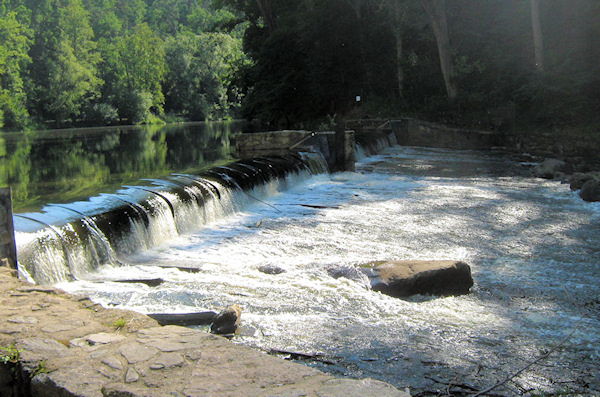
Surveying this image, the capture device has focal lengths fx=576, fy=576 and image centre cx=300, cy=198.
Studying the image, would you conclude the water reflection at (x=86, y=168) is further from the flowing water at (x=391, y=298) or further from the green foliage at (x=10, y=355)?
the green foliage at (x=10, y=355)

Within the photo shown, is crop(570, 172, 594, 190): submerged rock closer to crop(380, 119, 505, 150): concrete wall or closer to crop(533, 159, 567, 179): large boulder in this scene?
crop(533, 159, 567, 179): large boulder

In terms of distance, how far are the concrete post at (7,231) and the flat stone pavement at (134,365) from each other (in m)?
1.77

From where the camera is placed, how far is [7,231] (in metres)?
6.02

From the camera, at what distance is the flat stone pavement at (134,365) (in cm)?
334

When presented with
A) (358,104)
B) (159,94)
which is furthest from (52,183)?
(159,94)

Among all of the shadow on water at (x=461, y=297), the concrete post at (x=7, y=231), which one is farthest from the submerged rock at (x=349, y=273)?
the concrete post at (x=7, y=231)

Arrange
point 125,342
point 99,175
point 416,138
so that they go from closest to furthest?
point 125,342, point 99,175, point 416,138

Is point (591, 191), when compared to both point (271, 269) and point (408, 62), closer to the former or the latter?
point (271, 269)

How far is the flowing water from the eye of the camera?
16.2 feet

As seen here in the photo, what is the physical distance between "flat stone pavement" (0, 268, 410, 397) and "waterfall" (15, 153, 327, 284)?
2497 millimetres

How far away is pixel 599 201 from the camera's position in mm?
12070

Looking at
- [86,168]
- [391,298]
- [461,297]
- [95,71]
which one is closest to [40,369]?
[391,298]

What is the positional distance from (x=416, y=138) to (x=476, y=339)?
20808 millimetres

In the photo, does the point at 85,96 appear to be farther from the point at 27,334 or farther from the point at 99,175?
the point at 27,334
